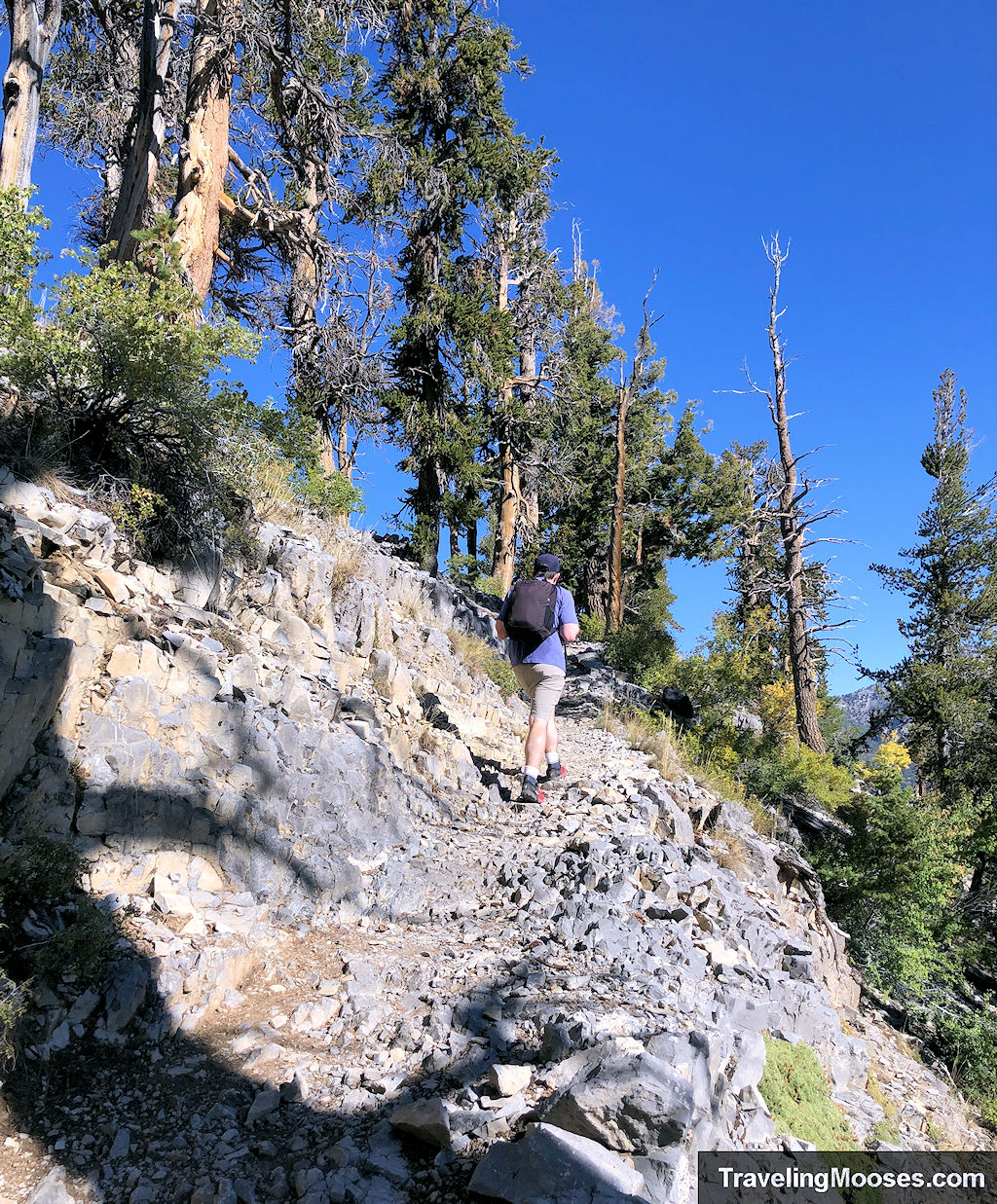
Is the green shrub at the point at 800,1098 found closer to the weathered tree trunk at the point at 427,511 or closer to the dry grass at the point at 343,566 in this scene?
the dry grass at the point at 343,566

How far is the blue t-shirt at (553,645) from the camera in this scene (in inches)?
245

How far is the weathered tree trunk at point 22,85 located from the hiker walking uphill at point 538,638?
26.0 ft

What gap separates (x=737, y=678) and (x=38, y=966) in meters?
12.0

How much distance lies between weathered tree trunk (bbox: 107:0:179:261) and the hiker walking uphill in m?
6.17

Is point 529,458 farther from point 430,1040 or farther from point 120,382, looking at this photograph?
point 430,1040

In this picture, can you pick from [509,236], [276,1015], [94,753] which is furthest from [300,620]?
[509,236]

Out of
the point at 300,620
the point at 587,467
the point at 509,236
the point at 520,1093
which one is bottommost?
the point at 520,1093

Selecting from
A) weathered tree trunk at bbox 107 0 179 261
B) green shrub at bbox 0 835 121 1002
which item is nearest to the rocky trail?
green shrub at bbox 0 835 121 1002

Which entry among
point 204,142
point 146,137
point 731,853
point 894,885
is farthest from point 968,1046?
point 146,137

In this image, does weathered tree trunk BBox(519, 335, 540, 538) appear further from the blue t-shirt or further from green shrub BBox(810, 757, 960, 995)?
the blue t-shirt

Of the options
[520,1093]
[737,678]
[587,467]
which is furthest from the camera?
[587,467]

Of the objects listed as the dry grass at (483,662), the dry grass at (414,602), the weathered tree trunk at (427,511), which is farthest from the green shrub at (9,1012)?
the weathered tree trunk at (427,511)

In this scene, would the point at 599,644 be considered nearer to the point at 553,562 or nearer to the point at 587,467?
the point at 587,467

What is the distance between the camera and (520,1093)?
2787 millimetres
